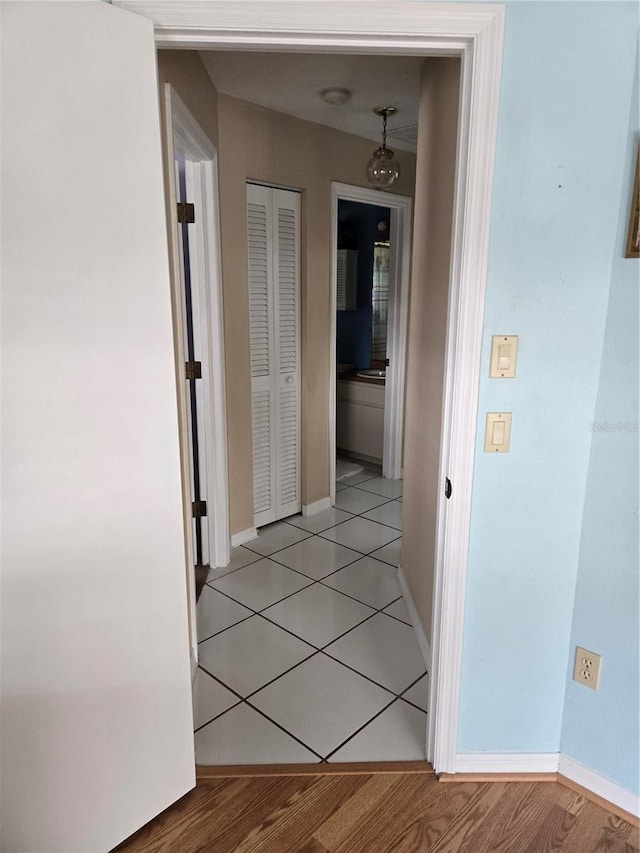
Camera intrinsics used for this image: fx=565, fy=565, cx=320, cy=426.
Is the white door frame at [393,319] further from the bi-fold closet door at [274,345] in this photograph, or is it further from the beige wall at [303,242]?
the bi-fold closet door at [274,345]

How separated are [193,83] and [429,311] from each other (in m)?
1.30

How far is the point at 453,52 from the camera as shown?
1.41 metres

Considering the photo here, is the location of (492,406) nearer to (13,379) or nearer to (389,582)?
(13,379)

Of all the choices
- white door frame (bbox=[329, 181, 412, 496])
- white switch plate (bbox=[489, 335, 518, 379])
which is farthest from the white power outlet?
white door frame (bbox=[329, 181, 412, 496])

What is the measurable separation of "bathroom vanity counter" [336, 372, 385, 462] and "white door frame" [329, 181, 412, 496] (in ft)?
0.67

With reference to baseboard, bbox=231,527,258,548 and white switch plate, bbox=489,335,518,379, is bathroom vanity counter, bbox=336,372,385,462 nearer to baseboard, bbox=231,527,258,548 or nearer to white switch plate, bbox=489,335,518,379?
baseboard, bbox=231,527,258,548

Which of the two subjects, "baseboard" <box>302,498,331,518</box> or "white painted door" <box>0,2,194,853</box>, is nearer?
"white painted door" <box>0,2,194,853</box>

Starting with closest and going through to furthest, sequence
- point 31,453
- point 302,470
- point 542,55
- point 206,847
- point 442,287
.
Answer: point 31,453 < point 542,55 < point 206,847 < point 442,287 < point 302,470

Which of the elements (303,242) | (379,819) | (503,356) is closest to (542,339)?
(503,356)

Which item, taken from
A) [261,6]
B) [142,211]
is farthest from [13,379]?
[261,6]

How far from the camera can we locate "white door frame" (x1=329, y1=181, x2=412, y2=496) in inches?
144

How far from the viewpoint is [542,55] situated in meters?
1.36

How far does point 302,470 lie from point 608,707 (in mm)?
2345

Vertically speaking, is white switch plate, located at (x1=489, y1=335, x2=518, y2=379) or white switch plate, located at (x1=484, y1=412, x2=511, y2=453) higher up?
white switch plate, located at (x1=489, y1=335, x2=518, y2=379)
